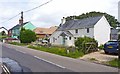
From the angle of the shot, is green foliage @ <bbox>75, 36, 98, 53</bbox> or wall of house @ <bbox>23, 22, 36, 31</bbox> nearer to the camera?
green foliage @ <bbox>75, 36, 98, 53</bbox>

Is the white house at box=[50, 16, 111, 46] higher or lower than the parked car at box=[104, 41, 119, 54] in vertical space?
higher

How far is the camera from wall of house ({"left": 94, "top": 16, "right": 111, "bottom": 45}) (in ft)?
178

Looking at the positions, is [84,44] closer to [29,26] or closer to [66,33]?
[66,33]

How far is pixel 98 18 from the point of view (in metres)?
54.8

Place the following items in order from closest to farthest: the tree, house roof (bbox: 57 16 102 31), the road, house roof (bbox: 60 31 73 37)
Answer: the road
house roof (bbox: 57 16 102 31)
house roof (bbox: 60 31 73 37)
the tree

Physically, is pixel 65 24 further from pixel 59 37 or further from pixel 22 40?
pixel 22 40

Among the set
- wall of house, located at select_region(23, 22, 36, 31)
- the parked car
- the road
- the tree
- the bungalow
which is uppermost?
wall of house, located at select_region(23, 22, 36, 31)

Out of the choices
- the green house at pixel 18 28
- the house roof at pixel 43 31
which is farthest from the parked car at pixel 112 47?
the green house at pixel 18 28

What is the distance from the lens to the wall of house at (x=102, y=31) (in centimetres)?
5434

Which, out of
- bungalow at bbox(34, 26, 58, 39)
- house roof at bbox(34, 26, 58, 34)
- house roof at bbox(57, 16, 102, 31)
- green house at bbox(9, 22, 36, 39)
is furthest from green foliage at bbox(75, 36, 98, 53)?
green house at bbox(9, 22, 36, 39)

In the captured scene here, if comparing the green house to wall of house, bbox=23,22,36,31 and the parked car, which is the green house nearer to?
wall of house, bbox=23,22,36,31

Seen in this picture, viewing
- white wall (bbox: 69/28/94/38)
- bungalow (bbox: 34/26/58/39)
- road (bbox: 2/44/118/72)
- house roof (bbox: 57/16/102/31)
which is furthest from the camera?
bungalow (bbox: 34/26/58/39)

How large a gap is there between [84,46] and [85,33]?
88.8 feet

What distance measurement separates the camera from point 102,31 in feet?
182
